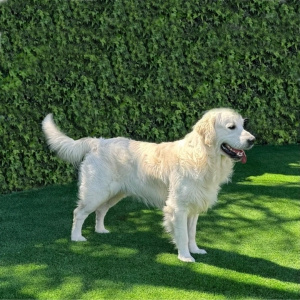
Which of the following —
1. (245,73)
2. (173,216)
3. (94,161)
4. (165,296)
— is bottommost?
(165,296)

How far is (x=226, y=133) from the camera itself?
13.3 ft

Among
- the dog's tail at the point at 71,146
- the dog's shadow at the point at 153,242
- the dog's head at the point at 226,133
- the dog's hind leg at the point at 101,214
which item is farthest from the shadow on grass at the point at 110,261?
the dog's head at the point at 226,133

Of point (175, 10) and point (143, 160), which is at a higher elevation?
point (175, 10)

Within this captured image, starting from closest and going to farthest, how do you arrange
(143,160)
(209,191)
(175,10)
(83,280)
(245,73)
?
(83,280) < (209,191) < (143,160) < (175,10) < (245,73)

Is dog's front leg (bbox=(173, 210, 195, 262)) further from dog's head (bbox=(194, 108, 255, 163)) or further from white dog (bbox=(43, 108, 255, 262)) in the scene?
dog's head (bbox=(194, 108, 255, 163))

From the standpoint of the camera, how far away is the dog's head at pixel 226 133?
158 inches

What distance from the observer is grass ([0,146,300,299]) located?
3.56 metres

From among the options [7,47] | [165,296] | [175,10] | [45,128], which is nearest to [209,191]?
[165,296]

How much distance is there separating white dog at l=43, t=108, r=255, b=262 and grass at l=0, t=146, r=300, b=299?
30cm

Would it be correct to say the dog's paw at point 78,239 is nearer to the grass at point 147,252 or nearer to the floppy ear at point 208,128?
the grass at point 147,252

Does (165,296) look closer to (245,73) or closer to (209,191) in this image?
(209,191)

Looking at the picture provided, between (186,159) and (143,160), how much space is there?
0.54 meters

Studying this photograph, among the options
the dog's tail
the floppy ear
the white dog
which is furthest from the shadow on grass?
the floppy ear

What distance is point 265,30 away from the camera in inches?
380
